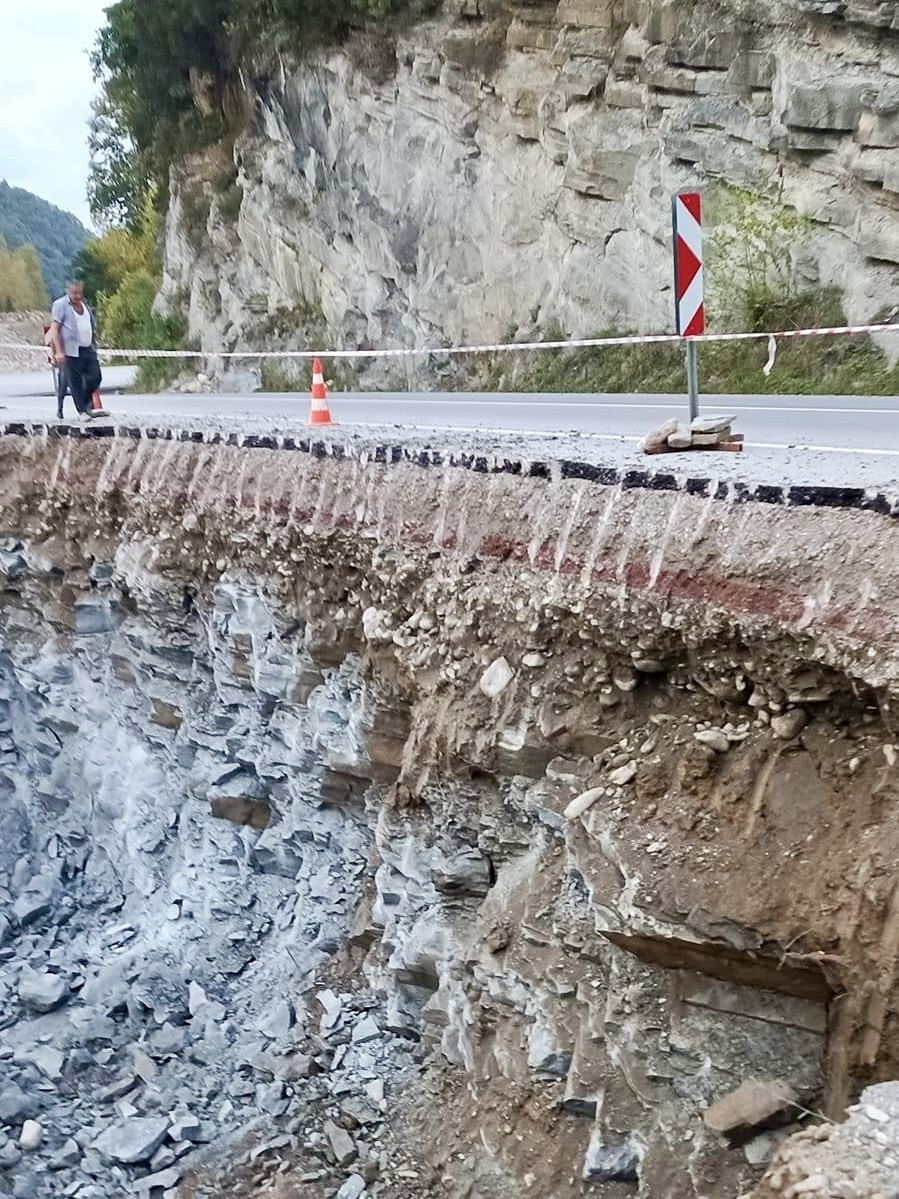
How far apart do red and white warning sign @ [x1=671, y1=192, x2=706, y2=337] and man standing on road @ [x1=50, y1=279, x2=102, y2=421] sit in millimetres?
6409

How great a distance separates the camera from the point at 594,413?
985cm

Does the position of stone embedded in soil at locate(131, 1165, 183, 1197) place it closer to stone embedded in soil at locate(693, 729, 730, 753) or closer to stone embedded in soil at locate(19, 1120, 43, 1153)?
stone embedded in soil at locate(19, 1120, 43, 1153)

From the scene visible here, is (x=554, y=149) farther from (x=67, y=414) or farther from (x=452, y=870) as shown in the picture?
(x=452, y=870)

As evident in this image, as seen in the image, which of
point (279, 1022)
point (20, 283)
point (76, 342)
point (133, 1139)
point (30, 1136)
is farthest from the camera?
point (20, 283)

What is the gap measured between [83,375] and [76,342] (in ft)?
1.26

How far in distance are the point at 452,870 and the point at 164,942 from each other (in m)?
2.96

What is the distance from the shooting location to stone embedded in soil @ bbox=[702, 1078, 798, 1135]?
4.23 meters

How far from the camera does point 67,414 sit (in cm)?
1283

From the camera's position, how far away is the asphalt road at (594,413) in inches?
291

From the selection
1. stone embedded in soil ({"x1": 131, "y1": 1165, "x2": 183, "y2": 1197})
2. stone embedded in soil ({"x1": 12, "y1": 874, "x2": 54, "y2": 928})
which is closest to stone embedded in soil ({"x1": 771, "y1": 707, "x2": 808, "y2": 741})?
stone embedded in soil ({"x1": 131, "y1": 1165, "x2": 183, "y2": 1197})

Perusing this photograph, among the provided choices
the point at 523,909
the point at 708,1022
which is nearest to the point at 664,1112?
the point at 708,1022

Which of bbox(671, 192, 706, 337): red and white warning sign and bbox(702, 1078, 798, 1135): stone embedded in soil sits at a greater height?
bbox(671, 192, 706, 337): red and white warning sign

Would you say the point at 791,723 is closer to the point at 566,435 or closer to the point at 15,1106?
the point at 566,435

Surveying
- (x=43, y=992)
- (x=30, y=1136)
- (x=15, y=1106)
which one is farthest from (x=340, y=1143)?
(x=43, y=992)
